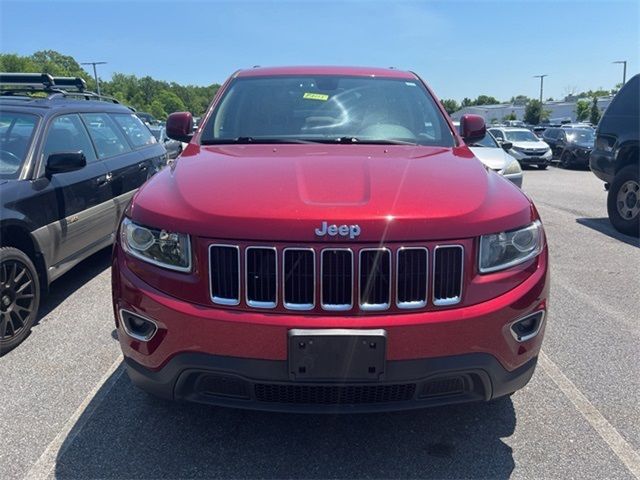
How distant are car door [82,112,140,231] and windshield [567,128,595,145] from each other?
18.4m

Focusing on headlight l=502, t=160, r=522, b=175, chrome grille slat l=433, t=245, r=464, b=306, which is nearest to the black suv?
chrome grille slat l=433, t=245, r=464, b=306

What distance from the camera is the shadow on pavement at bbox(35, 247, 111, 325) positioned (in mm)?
4531

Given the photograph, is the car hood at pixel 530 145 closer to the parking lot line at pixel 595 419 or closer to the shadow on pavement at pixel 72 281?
the shadow on pavement at pixel 72 281

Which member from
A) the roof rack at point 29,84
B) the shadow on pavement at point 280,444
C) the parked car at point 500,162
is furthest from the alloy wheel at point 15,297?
→ the parked car at point 500,162

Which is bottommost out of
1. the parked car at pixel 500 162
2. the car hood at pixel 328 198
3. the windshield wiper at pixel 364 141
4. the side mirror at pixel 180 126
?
the parked car at pixel 500 162

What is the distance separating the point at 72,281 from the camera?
5.20 meters

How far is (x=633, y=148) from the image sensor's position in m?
7.52

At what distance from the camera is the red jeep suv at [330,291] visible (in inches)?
85.7

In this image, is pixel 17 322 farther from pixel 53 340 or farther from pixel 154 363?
pixel 154 363

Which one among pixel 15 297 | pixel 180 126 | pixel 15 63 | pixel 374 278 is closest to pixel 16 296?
pixel 15 297

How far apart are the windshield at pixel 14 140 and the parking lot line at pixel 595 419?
3.99 m

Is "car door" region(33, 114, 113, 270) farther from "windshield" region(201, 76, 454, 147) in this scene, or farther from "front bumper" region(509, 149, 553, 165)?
"front bumper" region(509, 149, 553, 165)

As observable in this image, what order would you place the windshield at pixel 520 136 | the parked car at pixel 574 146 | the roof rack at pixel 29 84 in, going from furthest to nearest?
the windshield at pixel 520 136, the parked car at pixel 574 146, the roof rack at pixel 29 84

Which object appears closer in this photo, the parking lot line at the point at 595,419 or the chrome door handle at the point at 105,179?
the parking lot line at the point at 595,419
